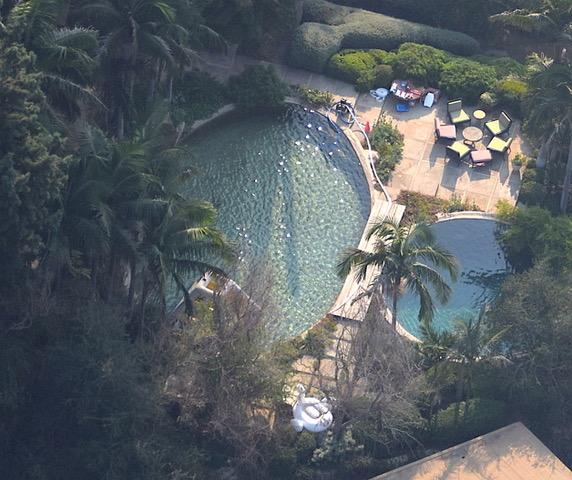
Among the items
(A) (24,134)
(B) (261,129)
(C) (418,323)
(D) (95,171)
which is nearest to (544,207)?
(C) (418,323)

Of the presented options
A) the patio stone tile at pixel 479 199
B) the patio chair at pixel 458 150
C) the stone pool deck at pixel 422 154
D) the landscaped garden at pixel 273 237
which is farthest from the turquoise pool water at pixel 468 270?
the patio chair at pixel 458 150

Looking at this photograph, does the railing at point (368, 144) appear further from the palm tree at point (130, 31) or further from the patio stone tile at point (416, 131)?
the palm tree at point (130, 31)

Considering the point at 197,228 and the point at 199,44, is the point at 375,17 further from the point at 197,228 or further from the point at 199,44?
the point at 197,228

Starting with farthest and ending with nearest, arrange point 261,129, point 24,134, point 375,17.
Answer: point 375,17 → point 261,129 → point 24,134

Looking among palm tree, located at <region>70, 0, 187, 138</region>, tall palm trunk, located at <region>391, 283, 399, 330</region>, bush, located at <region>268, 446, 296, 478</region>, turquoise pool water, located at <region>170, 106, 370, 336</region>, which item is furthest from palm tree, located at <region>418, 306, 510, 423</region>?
palm tree, located at <region>70, 0, 187, 138</region>

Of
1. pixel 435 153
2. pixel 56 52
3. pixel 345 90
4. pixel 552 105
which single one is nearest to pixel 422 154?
pixel 435 153

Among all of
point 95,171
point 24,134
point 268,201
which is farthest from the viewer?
point 268,201

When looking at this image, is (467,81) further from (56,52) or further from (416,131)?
(56,52)
